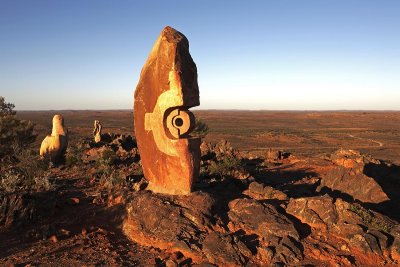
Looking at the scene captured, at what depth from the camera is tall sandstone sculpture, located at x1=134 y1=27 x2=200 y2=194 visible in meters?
8.74

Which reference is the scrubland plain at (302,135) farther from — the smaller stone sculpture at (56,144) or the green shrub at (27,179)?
the green shrub at (27,179)

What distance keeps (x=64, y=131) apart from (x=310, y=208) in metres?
15.1

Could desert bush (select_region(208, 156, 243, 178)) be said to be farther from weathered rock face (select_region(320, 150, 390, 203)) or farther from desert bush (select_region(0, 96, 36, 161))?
desert bush (select_region(0, 96, 36, 161))

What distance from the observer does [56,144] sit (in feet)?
60.5

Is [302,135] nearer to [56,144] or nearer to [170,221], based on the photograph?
[56,144]

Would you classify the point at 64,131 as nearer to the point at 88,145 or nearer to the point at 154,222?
the point at 88,145

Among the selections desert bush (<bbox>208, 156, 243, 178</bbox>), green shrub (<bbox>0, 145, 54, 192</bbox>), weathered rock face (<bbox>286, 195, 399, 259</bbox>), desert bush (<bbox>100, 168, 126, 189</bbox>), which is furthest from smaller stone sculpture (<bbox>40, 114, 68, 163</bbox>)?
weathered rock face (<bbox>286, 195, 399, 259</bbox>)

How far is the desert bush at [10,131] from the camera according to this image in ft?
65.4

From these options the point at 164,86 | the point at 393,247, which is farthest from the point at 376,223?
the point at 164,86

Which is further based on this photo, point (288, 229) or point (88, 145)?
point (88, 145)

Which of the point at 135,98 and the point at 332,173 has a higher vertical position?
the point at 135,98

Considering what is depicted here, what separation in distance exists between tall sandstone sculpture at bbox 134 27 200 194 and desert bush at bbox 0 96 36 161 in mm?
13258

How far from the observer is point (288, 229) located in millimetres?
7547

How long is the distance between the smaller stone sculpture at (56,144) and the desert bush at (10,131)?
217 cm
